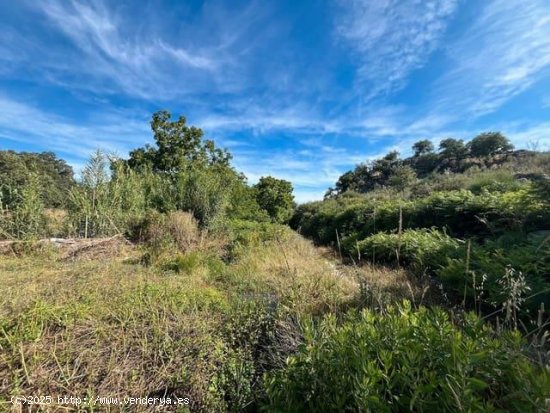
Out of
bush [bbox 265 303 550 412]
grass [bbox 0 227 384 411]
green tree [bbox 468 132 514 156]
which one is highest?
green tree [bbox 468 132 514 156]

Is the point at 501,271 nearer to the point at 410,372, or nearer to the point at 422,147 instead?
the point at 410,372

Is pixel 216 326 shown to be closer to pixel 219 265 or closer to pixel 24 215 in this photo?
pixel 219 265

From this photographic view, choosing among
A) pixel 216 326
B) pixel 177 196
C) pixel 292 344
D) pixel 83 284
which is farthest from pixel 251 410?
pixel 177 196

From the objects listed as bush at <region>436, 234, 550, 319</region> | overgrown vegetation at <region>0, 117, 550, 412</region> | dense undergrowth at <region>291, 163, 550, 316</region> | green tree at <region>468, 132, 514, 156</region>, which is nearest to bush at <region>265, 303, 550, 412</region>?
overgrown vegetation at <region>0, 117, 550, 412</region>

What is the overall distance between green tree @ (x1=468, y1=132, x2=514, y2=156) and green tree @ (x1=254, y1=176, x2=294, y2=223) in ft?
61.0

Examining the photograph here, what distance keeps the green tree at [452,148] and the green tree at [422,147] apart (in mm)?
5108

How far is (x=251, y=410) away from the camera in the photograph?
204cm

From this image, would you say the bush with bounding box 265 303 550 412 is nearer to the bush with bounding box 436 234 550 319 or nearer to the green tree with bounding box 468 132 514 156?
the bush with bounding box 436 234 550 319

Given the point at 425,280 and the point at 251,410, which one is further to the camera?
the point at 425,280

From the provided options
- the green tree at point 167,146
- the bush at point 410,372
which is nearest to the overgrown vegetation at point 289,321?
the bush at point 410,372

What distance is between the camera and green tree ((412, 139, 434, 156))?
120 feet

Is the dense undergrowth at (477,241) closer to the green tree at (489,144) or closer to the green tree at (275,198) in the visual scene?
the green tree at (275,198)

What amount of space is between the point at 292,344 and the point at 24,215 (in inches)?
299

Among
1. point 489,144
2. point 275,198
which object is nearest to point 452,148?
point 489,144
